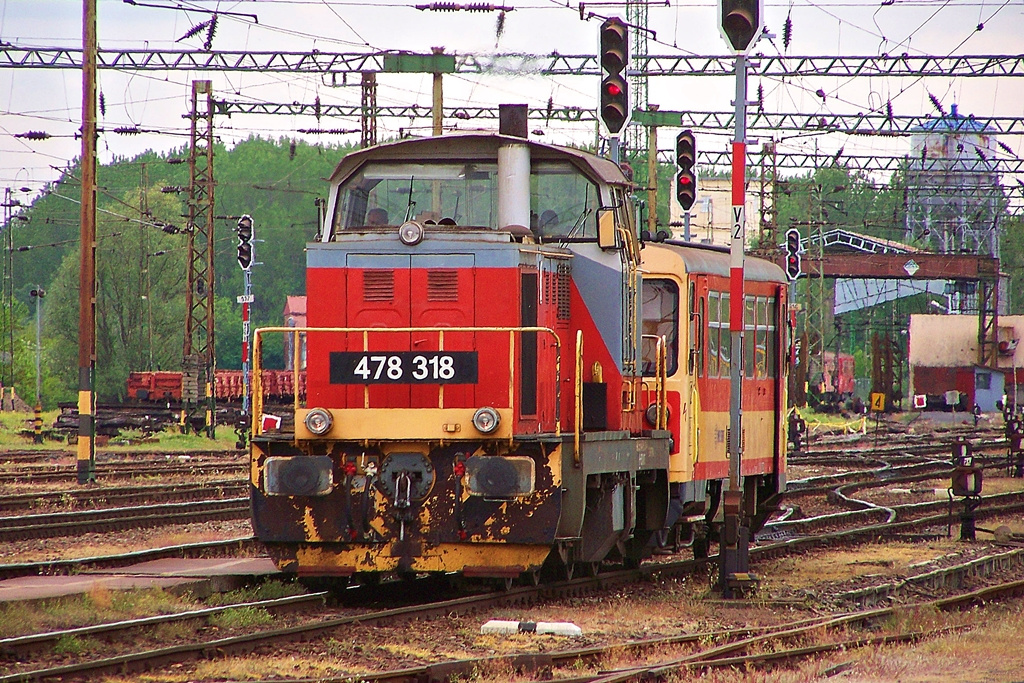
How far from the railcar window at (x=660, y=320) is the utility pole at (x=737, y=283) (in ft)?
2.46

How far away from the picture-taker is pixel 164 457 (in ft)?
97.9

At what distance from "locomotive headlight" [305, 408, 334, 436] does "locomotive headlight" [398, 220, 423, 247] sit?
1507mm

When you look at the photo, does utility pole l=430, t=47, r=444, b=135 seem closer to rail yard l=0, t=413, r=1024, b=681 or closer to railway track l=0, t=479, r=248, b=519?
railway track l=0, t=479, r=248, b=519

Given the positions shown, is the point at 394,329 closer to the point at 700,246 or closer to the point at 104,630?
the point at 104,630

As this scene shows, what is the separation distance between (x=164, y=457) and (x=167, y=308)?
128 feet

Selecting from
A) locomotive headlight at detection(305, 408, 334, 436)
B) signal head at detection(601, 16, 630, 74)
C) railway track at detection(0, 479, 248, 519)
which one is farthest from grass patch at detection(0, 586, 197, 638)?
railway track at detection(0, 479, 248, 519)

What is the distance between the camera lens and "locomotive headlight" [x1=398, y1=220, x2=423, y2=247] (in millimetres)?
10648

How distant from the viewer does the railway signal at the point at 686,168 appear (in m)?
19.8

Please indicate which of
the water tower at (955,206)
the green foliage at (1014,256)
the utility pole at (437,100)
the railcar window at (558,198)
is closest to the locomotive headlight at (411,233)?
the railcar window at (558,198)

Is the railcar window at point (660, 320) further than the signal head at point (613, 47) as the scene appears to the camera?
No

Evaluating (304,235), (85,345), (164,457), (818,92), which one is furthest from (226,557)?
(304,235)

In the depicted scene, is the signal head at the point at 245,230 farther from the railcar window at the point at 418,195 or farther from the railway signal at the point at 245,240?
the railcar window at the point at 418,195

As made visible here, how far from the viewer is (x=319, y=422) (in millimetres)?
10391

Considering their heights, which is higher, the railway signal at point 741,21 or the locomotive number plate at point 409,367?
the railway signal at point 741,21
